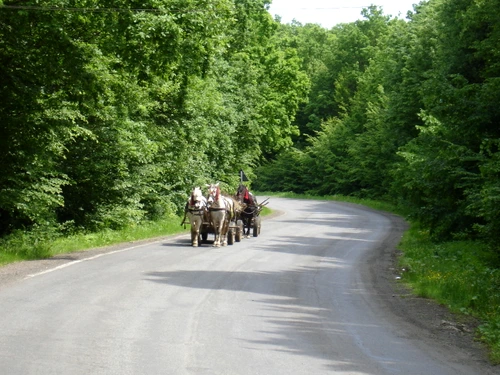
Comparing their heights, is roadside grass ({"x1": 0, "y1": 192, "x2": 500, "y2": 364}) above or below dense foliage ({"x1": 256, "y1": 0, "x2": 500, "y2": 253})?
below

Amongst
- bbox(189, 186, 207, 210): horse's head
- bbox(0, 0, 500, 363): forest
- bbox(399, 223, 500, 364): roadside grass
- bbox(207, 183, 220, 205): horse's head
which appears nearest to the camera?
bbox(399, 223, 500, 364): roadside grass

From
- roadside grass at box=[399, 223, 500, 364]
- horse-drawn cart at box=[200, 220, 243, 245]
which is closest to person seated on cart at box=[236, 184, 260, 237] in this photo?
horse-drawn cart at box=[200, 220, 243, 245]

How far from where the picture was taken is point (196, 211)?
25547mm

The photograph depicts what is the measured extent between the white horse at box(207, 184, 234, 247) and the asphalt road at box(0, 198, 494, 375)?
427 centimetres

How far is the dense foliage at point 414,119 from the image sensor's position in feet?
66.9

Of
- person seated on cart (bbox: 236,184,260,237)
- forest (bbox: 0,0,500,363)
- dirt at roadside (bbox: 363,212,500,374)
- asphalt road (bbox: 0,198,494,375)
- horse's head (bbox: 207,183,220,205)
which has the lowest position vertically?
dirt at roadside (bbox: 363,212,500,374)

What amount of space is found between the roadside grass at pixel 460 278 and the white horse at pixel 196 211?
6.07 m

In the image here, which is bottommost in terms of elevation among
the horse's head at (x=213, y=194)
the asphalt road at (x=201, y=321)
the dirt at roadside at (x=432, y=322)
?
the dirt at roadside at (x=432, y=322)

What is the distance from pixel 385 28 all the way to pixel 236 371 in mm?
95778

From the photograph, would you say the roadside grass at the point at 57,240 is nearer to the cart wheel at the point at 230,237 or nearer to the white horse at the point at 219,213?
the white horse at the point at 219,213

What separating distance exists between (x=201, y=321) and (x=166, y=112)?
23739mm

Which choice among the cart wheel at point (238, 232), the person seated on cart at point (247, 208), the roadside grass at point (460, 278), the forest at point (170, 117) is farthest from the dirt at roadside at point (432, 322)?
the person seated on cart at point (247, 208)

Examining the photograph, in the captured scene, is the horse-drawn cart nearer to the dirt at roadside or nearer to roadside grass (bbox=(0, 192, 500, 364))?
roadside grass (bbox=(0, 192, 500, 364))

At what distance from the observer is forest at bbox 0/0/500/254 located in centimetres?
1930
